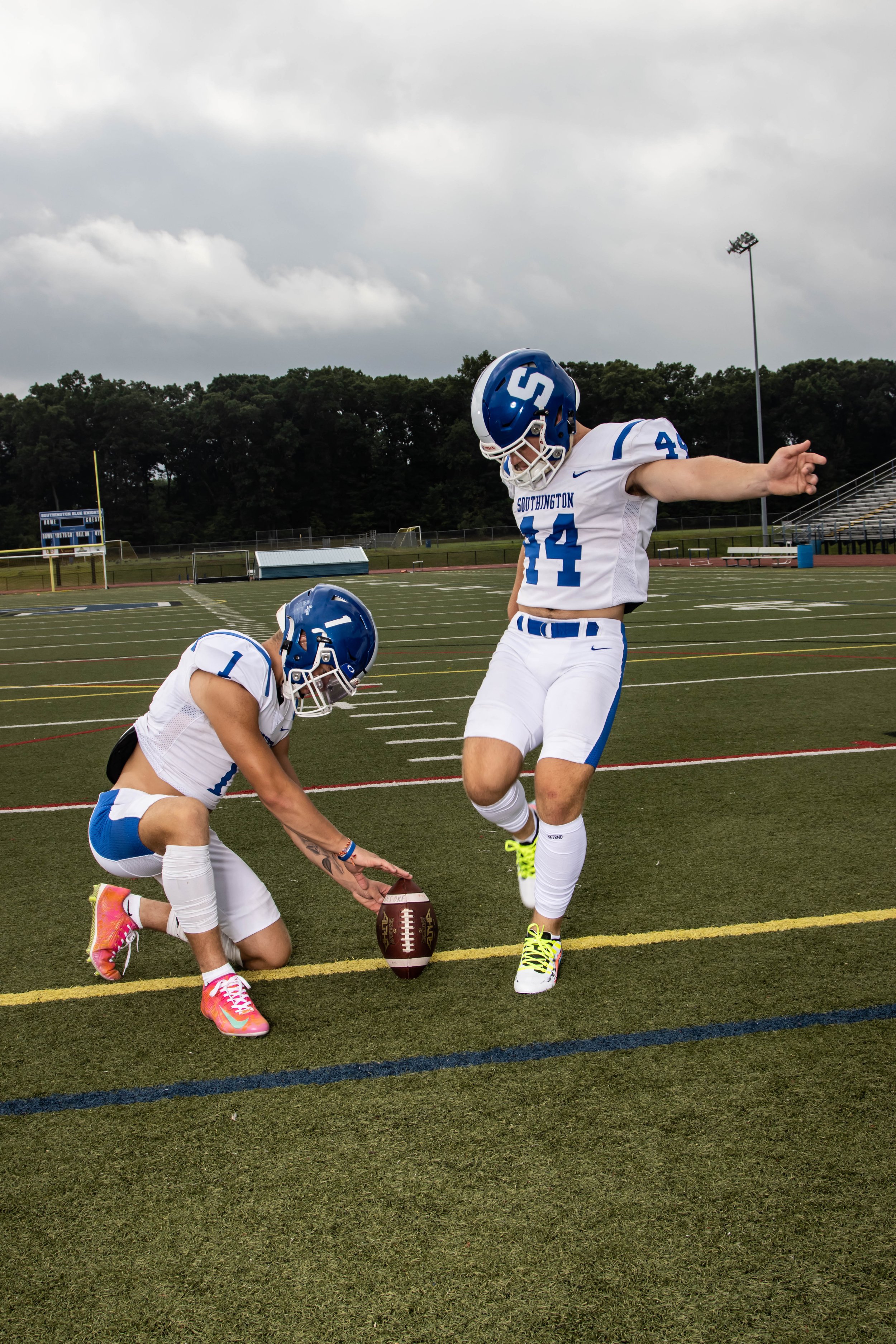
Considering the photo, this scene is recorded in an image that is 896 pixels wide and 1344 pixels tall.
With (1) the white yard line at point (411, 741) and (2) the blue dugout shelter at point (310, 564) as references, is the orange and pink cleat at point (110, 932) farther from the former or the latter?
(2) the blue dugout shelter at point (310, 564)

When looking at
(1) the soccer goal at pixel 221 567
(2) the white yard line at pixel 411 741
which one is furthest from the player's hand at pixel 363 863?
(1) the soccer goal at pixel 221 567

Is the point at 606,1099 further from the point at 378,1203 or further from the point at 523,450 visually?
the point at 523,450

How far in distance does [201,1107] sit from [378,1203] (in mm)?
690

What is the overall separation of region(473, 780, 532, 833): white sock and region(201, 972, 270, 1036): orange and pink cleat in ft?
3.57

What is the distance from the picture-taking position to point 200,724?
3.50 metres

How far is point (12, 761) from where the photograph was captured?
24.2 ft

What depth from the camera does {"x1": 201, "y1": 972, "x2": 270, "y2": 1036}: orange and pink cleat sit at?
10.3 ft

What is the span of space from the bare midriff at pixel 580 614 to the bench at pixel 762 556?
30891 millimetres

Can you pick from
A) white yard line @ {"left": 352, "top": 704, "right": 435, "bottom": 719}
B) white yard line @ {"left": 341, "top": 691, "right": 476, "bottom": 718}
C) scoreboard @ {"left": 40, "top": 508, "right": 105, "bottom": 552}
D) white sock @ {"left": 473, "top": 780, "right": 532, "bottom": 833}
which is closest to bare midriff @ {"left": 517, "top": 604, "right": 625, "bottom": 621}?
white sock @ {"left": 473, "top": 780, "right": 532, "bottom": 833}

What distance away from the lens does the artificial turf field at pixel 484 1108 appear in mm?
1999

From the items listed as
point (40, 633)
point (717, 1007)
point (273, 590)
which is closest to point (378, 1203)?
point (717, 1007)

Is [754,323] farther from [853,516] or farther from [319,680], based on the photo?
[319,680]

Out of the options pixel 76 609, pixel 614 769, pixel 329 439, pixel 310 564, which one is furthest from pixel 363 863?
pixel 329 439

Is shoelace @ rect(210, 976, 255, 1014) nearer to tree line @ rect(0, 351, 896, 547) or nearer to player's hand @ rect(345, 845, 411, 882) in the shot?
player's hand @ rect(345, 845, 411, 882)
